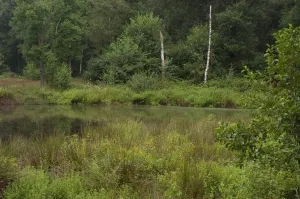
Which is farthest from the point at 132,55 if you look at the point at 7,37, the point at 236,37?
the point at 7,37

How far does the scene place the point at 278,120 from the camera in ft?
12.1

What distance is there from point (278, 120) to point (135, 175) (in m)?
3.32

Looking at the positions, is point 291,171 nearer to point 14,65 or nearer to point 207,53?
point 207,53

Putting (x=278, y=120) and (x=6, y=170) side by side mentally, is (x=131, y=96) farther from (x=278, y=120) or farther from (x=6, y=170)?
(x=278, y=120)

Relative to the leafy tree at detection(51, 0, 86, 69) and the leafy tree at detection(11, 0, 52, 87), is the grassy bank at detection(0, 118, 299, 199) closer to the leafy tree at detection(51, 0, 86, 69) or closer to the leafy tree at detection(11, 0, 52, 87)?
the leafy tree at detection(11, 0, 52, 87)

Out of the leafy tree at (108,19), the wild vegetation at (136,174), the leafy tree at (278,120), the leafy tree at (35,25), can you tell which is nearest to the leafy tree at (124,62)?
the leafy tree at (108,19)

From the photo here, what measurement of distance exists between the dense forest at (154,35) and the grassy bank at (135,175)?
72.8ft

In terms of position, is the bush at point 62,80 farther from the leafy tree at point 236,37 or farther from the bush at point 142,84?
the leafy tree at point 236,37

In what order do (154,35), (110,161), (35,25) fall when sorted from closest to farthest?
(110,161), (35,25), (154,35)

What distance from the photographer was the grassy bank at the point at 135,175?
4109mm

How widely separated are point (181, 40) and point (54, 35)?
44.1 ft

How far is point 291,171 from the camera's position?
155 inches

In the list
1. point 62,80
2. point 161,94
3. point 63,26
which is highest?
point 63,26

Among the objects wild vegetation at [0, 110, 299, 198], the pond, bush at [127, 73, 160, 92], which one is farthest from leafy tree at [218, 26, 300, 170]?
bush at [127, 73, 160, 92]
